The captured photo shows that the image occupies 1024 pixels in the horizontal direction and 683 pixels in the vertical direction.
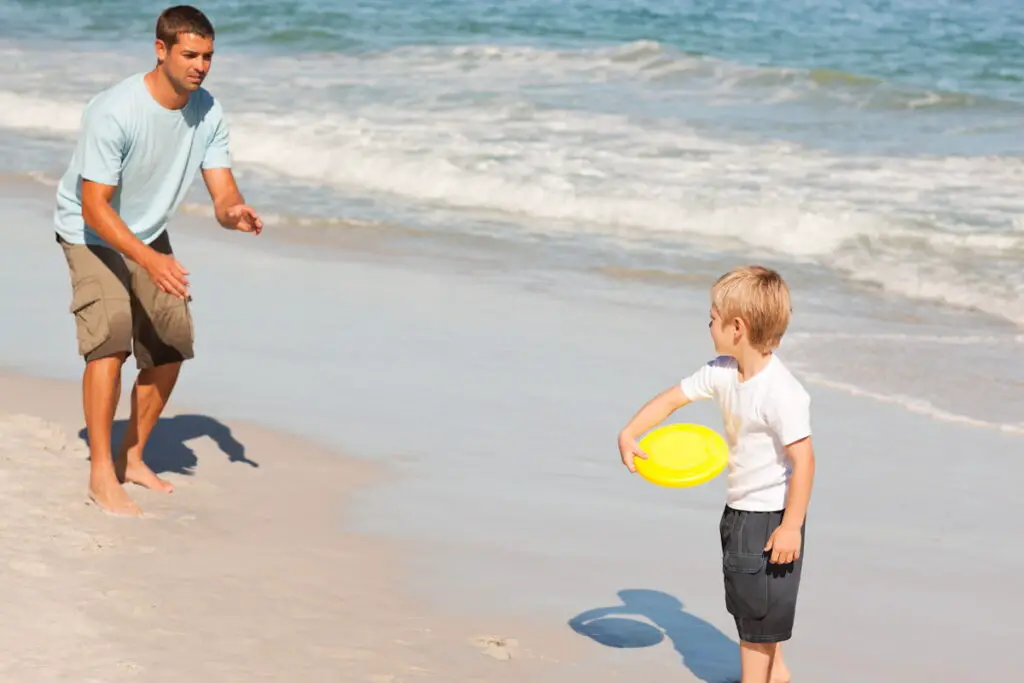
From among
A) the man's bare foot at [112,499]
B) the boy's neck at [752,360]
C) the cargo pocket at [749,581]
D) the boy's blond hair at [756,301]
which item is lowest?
the man's bare foot at [112,499]

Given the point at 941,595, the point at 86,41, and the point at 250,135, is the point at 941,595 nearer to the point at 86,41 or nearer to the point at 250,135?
the point at 250,135

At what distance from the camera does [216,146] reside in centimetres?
528

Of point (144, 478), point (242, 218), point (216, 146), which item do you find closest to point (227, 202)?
point (242, 218)

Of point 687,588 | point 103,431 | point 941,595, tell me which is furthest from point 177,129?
point 941,595

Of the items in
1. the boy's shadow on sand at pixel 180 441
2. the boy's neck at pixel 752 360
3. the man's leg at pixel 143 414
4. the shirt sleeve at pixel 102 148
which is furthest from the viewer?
the boy's shadow on sand at pixel 180 441

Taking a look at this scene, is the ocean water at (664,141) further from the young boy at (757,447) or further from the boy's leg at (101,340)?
Result: the boy's leg at (101,340)

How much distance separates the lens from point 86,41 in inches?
838

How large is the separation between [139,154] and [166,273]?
53 centimetres

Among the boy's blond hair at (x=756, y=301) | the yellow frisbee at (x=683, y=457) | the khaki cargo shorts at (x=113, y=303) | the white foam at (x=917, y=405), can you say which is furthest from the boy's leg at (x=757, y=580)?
the white foam at (x=917, y=405)

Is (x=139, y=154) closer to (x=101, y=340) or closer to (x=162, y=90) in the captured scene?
(x=162, y=90)

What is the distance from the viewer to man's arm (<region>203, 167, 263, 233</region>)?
17.0 ft

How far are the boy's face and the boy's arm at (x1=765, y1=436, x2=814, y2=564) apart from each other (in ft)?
0.91

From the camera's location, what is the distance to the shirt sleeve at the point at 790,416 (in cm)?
365

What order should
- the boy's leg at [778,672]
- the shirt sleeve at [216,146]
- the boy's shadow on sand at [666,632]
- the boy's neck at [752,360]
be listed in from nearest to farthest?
the boy's neck at [752,360] → the boy's leg at [778,672] → the boy's shadow on sand at [666,632] → the shirt sleeve at [216,146]
